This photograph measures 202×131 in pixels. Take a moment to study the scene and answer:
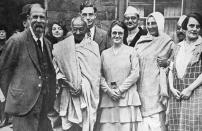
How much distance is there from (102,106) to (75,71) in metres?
0.62

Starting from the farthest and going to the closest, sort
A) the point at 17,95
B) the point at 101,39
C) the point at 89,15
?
the point at 89,15
the point at 101,39
the point at 17,95

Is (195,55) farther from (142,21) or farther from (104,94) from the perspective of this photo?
(142,21)

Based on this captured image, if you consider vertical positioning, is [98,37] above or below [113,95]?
above

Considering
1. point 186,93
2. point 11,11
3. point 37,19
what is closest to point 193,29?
point 186,93

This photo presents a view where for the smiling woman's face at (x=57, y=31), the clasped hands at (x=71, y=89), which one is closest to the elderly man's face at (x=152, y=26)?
the clasped hands at (x=71, y=89)

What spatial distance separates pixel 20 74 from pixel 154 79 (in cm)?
179

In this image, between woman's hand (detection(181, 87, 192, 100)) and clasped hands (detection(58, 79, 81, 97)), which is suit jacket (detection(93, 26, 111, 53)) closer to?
clasped hands (detection(58, 79, 81, 97))

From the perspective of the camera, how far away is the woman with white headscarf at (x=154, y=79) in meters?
4.68

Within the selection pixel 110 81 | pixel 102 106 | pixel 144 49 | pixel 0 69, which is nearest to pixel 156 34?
pixel 144 49

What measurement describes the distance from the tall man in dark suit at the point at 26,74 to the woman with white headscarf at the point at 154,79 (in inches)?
53.8

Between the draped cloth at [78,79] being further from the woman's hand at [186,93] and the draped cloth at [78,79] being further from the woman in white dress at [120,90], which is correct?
the woman's hand at [186,93]

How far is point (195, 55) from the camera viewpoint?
4312mm

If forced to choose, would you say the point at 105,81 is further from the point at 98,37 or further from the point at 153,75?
the point at 98,37

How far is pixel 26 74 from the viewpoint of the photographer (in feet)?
13.3
